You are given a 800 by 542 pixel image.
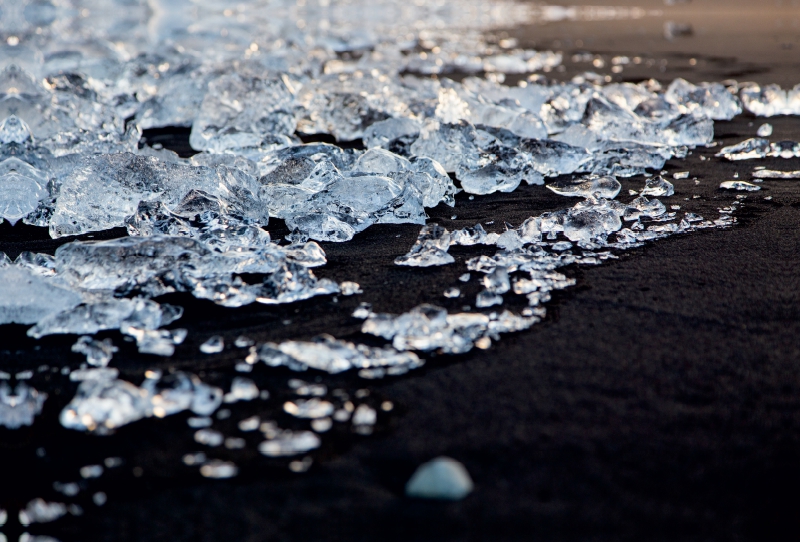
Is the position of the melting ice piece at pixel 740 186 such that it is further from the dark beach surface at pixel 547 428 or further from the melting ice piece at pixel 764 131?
the melting ice piece at pixel 764 131

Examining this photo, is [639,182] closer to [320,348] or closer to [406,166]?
[406,166]

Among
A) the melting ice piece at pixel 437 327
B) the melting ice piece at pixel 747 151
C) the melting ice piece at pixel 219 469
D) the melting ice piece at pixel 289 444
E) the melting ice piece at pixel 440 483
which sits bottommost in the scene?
the melting ice piece at pixel 219 469

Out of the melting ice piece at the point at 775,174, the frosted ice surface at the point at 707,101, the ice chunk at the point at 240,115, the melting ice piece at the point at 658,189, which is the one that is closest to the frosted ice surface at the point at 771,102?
the frosted ice surface at the point at 707,101

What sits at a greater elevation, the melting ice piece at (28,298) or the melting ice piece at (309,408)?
the melting ice piece at (28,298)

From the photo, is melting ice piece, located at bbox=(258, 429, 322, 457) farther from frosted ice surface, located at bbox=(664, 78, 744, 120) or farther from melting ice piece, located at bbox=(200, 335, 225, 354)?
frosted ice surface, located at bbox=(664, 78, 744, 120)

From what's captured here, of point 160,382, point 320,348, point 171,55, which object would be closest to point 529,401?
point 320,348

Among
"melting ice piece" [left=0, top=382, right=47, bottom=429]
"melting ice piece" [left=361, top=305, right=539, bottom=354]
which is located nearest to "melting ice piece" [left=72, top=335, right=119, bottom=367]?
"melting ice piece" [left=0, top=382, right=47, bottom=429]
